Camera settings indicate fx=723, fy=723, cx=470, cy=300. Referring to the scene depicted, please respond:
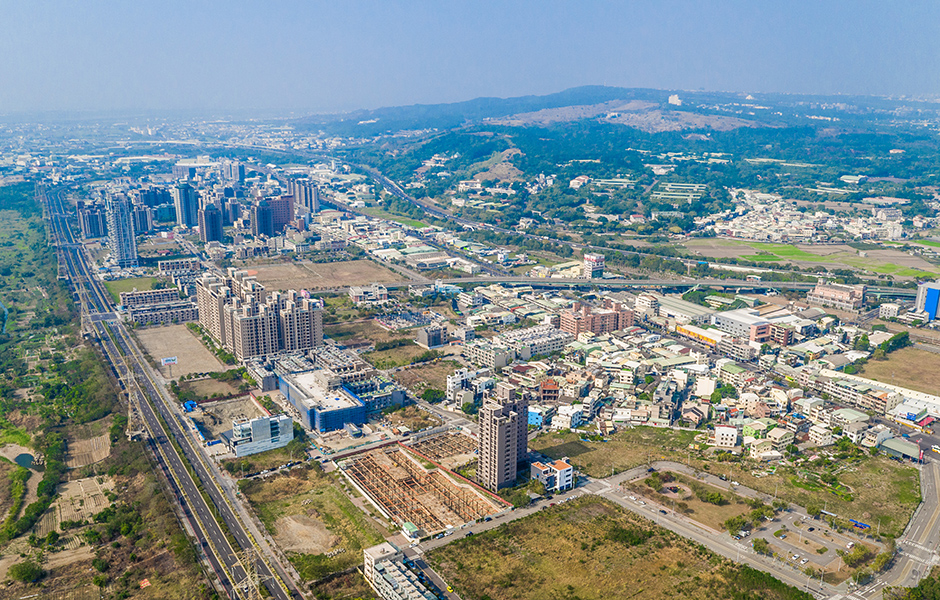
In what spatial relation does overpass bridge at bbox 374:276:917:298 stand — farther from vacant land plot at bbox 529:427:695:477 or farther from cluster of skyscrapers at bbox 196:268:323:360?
vacant land plot at bbox 529:427:695:477

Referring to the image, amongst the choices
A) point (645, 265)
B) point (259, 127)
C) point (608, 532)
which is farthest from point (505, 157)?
point (259, 127)

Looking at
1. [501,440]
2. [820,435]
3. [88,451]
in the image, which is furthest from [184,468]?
[820,435]

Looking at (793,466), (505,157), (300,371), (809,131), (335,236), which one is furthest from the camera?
(809,131)

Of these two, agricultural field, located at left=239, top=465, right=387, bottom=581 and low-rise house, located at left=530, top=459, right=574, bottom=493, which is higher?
low-rise house, located at left=530, top=459, right=574, bottom=493

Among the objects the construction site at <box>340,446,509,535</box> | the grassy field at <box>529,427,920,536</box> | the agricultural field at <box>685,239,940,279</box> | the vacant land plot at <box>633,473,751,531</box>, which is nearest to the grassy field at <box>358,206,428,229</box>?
the agricultural field at <box>685,239,940,279</box>

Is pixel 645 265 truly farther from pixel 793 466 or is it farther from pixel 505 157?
pixel 505 157

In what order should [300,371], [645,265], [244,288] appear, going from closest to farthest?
[300,371], [244,288], [645,265]
